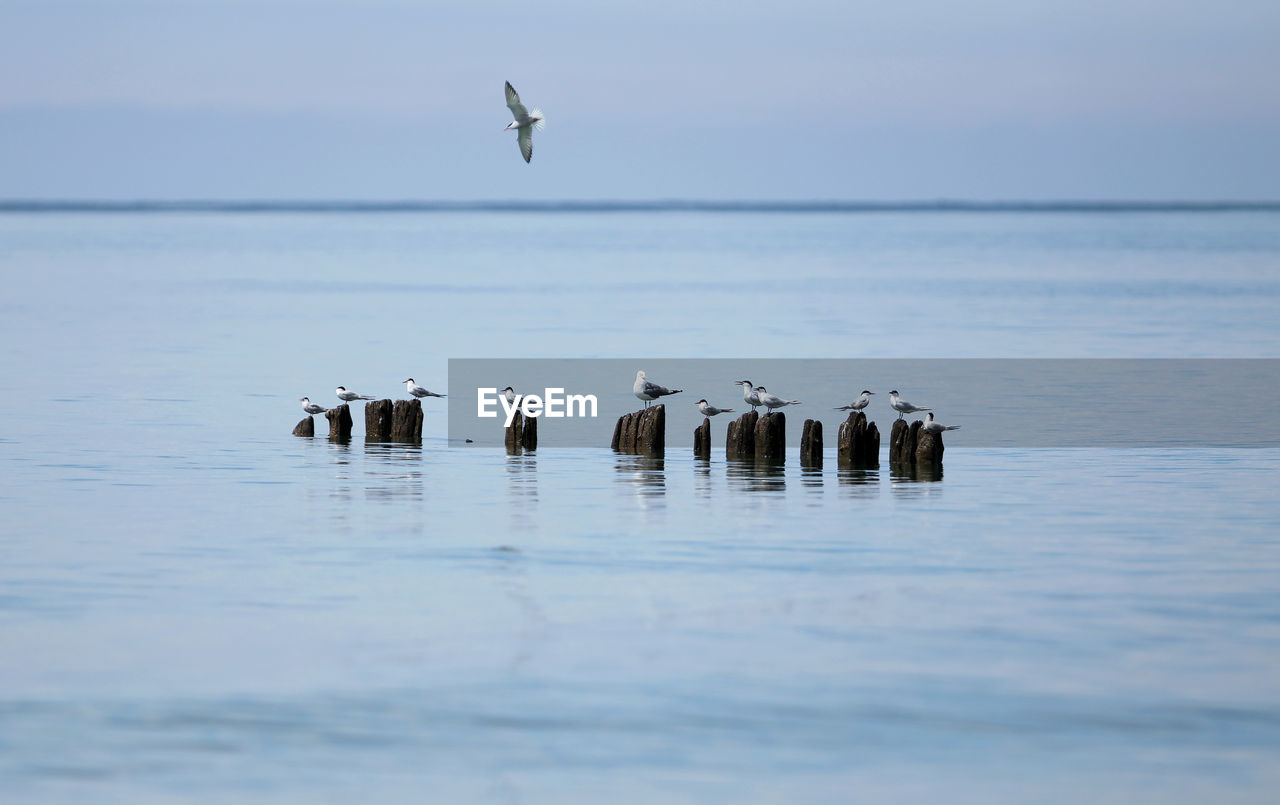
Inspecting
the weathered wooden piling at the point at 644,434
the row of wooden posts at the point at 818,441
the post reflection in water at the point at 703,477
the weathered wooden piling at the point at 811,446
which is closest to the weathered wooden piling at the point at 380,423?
the weathered wooden piling at the point at 644,434

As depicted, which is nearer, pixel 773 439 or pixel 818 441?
pixel 818 441

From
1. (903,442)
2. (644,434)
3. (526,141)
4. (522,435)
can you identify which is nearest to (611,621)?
(903,442)

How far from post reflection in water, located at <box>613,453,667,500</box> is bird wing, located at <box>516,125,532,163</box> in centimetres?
729

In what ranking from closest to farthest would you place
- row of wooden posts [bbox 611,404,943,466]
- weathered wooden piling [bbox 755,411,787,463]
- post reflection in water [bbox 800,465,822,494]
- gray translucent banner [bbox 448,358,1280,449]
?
1. post reflection in water [bbox 800,465,822,494]
2. row of wooden posts [bbox 611,404,943,466]
3. weathered wooden piling [bbox 755,411,787,463]
4. gray translucent banner [bbox 448,358,1280,449]

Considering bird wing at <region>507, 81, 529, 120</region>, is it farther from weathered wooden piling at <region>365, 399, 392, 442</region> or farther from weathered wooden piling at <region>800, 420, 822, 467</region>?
weathered wooden piling at <region>800, 420, 822, 467</region>

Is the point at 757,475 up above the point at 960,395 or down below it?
below

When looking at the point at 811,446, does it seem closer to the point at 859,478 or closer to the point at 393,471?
the point at 859,478

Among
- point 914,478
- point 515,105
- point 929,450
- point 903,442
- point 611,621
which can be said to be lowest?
point 611,621

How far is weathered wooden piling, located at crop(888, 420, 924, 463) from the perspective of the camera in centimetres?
2366

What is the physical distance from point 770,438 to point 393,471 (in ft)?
Result: 15.7

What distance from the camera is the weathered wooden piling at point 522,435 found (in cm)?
2595

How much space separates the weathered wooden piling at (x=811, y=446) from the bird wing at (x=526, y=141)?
8.25m

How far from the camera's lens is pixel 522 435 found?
2608 cm

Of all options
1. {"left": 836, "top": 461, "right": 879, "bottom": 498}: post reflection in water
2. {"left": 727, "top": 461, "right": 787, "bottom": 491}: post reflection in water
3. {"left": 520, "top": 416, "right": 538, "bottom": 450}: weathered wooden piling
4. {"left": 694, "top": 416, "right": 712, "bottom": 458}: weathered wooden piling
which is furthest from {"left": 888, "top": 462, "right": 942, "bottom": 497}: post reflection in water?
{"left": 520, "top": 416, "right": 538, "bottom": 450}: weathered wooden piling
